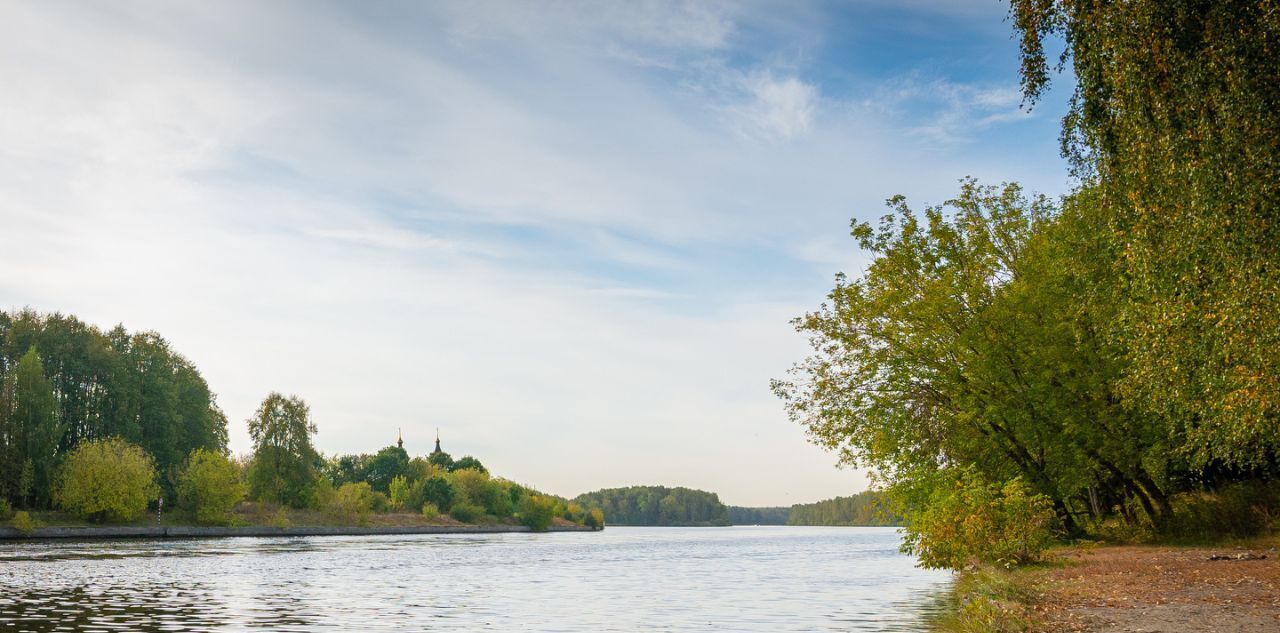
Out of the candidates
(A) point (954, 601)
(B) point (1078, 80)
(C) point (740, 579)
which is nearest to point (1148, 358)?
(B) point (1078, 80)

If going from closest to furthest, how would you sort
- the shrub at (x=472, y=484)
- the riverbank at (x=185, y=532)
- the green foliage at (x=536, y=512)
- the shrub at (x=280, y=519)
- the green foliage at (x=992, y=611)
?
the green foliage at (x=992, y=611) → the riverbank at (x=185, y=532) → the shrub at (x=280, y=519) → the shrub at (x=472, y=484) → the green foliage at (x=536, y=512)

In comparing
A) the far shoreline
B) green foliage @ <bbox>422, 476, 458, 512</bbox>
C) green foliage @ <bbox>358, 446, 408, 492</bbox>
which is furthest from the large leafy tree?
green foliage @ <bbox>358, 446, 408, 492</bbox>

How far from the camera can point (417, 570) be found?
4616cm

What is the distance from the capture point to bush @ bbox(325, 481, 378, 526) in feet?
413

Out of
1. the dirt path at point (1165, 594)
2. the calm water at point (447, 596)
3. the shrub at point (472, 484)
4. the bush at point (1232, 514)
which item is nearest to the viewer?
the dirt path at point (1165, 594)

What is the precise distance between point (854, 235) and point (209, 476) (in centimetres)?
8299

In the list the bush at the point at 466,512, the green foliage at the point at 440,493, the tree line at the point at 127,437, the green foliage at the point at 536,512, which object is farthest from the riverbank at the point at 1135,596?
the green foliage at the point at 536,512

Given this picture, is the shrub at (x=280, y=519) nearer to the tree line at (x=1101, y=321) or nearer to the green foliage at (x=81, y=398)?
the green foliage at (x=81, y=398)

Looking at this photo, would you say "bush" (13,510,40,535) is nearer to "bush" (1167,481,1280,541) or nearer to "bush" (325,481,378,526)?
"bush" (325,481,378,526)

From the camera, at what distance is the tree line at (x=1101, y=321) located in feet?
48.8

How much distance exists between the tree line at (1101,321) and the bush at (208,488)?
80815mm

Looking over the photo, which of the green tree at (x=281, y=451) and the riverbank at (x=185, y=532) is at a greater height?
the green tree at (x=281, y=451)

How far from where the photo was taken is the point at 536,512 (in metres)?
191

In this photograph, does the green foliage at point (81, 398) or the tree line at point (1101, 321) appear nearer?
the tree line at point (1101, 321)
